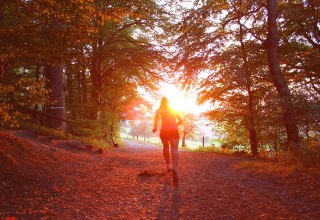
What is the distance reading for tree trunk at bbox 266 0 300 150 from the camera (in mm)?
10078

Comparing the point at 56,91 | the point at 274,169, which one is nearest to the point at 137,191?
the point at 274,169

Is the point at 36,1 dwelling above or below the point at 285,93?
above

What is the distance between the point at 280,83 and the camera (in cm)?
1134

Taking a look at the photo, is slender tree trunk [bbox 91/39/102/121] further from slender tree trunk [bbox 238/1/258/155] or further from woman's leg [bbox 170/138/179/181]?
woman's leg [bbox 170/138/179/181]

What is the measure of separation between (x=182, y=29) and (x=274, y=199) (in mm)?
8978

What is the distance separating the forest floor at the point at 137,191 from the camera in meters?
4.78

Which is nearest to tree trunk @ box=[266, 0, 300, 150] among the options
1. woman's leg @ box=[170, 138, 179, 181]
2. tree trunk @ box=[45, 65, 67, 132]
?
woman's leg @ box=[170, 138, 179, 181]

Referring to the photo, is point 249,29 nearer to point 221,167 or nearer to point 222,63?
point 222,63

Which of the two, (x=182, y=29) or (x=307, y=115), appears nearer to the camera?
(x=307, y=115)

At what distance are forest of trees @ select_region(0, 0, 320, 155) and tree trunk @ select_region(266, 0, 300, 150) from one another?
4 centimetres

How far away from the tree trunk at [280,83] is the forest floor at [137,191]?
9.52ft

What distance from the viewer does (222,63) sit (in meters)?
12.6

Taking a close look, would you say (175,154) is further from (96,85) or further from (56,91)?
(96,85)

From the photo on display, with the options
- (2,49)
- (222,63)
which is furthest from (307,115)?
(2,49)
